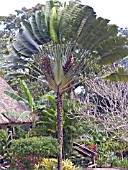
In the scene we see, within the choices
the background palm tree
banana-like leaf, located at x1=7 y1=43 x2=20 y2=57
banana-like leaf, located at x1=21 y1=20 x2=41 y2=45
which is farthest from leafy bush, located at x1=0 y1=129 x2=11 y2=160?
banana-like leaf, located at x1=21 y1=20 x2=41 y2=45

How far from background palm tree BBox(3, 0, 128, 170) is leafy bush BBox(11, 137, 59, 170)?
360 millimetres

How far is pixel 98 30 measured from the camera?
11.0m

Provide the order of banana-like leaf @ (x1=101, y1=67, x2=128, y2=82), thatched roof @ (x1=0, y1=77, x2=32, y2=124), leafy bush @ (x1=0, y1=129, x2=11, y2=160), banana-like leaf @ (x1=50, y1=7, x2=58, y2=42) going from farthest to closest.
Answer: thatched roof @ (x1=0, y1=77, x2=32, y2=124)
leafy bush @ (x1=0, y1=129, x2=11, y2=160)
banana-like leaf @ (x1=50, y1=7, x2=58, y2=42)
banana-like leaf @ (x1=101, y1=67, x2=128, y2=82)

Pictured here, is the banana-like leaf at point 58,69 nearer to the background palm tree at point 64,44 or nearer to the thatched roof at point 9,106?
the background palm tree at point 64,44

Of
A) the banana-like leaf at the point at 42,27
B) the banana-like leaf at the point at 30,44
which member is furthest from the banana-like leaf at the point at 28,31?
the banana-like leaf at the point at 42,27

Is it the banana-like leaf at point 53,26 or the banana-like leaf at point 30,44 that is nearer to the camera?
the banana-like leaf at point 53,26

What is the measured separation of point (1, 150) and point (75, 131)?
3.14m

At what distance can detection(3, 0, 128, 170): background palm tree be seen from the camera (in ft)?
36.1

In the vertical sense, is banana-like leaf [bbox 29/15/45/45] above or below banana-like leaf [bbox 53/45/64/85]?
above

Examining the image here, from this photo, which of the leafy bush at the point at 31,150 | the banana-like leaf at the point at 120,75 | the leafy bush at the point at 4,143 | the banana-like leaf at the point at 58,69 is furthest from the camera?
the leafy bush at the point at 4,143

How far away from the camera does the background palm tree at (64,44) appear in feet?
36.1

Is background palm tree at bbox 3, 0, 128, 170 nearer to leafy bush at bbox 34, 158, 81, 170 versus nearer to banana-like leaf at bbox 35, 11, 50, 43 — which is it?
banana-like leaf at bbox 35, 11, 50, 43

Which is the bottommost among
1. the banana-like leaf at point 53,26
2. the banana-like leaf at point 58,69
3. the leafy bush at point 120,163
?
the leafy bush at point 120,163

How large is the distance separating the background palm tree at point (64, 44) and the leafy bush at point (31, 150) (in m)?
0.36
